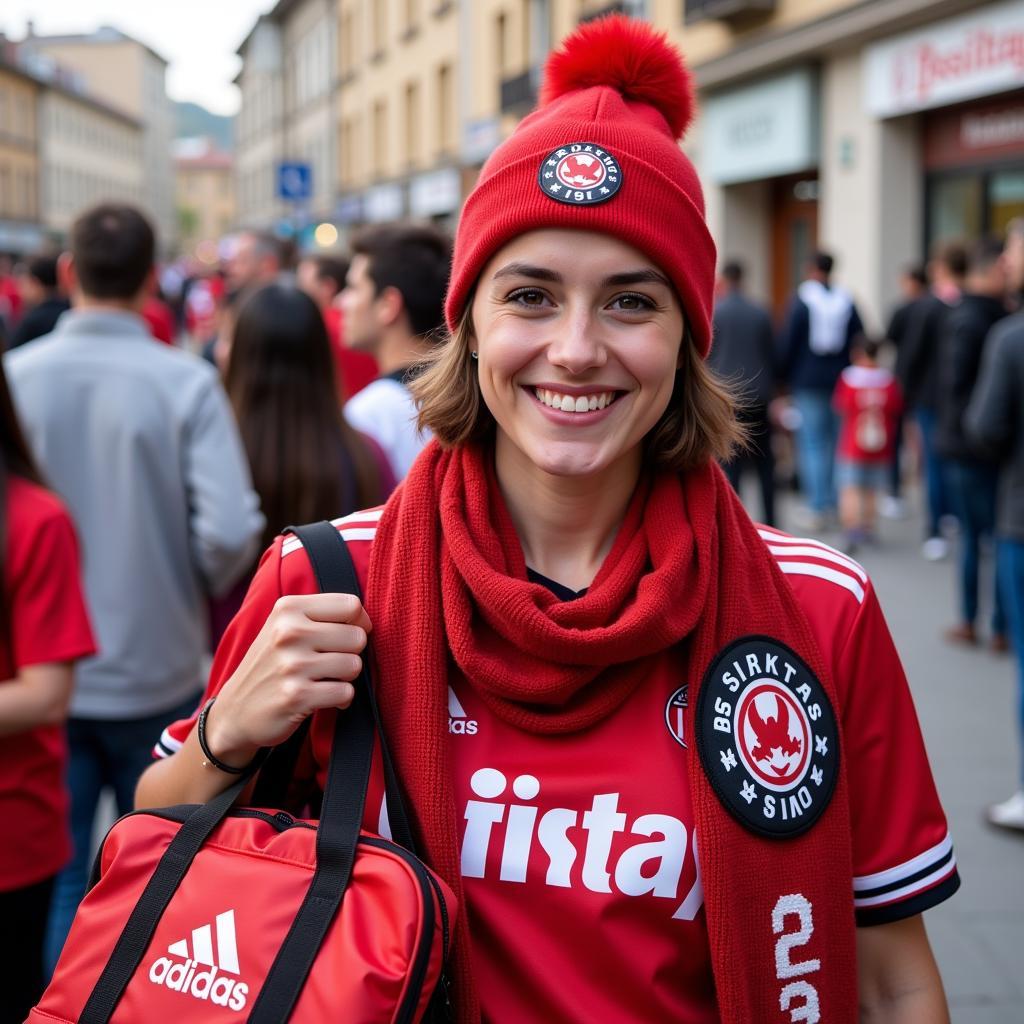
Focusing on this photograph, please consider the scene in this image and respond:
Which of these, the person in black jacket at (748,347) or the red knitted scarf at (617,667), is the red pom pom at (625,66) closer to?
the red knitted scarf at (617,667)

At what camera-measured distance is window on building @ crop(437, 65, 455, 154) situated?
1091 inches

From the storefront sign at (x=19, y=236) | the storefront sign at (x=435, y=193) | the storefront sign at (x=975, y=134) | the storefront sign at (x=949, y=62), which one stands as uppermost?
the storefront sign at (x=19, y=236)

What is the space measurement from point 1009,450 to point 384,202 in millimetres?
27834

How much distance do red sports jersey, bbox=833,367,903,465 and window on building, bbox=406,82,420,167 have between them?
21.9 m

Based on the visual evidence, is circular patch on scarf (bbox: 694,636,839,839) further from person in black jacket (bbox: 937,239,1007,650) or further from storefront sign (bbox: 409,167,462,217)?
storefront sign (bbox: 409,167,462,217)

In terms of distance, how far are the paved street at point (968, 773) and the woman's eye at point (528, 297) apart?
0.86 m

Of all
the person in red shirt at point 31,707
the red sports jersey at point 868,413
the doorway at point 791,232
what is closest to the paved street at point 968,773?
the red sports jersey at point 868,413

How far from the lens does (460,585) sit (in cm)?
182

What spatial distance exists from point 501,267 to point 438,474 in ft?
1.09

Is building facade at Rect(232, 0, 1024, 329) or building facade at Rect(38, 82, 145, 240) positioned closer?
building facade at Rect(232, 0, 1024, 329)

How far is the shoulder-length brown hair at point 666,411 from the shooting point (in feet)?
6.61

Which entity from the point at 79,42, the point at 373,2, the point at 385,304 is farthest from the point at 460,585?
the point at 79,42

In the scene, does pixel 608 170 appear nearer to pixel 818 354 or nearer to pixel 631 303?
pixel 631 303

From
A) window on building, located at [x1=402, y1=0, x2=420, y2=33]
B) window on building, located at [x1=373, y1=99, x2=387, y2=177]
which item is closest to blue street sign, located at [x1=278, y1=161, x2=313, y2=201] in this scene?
window on building, located at [x1=402, y1=0, x2=420, y2=33]
